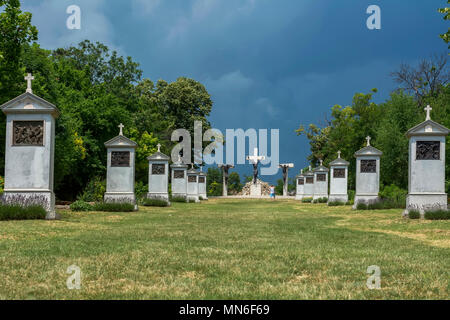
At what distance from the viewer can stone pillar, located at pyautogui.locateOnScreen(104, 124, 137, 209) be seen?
22378 mm

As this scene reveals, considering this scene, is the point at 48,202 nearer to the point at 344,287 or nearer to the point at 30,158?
the point at 30,158

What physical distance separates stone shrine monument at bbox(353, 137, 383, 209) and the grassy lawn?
15.4 m

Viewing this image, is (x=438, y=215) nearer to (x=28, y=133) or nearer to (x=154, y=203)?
(x=28, y=133)

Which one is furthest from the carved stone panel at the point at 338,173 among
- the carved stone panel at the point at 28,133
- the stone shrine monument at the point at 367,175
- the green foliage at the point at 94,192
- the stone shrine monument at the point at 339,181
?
the carved stone panel at the point at 28,133

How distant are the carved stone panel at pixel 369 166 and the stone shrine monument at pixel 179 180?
15.7m

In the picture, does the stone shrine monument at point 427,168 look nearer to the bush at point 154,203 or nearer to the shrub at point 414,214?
the shrub at point 414,214

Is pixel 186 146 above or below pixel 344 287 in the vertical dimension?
above

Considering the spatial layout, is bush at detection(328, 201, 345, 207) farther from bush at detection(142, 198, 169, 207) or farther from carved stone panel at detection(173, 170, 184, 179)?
carved stone panel at detection(173, 170, 184, 179)

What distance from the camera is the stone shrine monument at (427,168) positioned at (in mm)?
17188

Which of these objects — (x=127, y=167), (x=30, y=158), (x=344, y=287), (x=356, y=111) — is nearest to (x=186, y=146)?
(x=356, y=111)

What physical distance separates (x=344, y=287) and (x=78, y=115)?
30.4m
